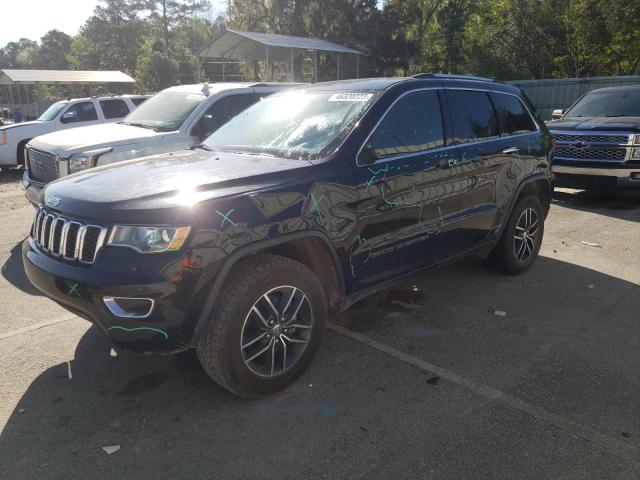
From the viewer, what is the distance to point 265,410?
3.04 m

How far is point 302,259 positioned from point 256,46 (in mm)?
22357

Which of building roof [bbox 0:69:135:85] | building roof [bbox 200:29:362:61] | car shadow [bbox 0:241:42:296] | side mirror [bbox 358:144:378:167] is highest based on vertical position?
building roof [bbox 200:29:362:61]

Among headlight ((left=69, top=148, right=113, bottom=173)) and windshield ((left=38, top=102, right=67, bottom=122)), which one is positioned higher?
windshield ((left=38, top=102, right=67, bottom=122))

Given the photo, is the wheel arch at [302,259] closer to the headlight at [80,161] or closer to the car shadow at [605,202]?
the headlight at [80,161]

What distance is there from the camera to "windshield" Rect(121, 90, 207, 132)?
7.30 m

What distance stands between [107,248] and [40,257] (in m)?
0.69

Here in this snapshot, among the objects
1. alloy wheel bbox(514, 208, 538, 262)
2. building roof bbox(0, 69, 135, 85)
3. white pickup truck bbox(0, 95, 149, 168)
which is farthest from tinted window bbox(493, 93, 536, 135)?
building roof bbox(0, 69, 135, 85)

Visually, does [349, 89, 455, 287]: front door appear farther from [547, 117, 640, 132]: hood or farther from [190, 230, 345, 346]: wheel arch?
[547, 117, 640, 132]: hood

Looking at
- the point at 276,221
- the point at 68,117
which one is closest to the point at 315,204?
the point at 276,221

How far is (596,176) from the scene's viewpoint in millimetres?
8523

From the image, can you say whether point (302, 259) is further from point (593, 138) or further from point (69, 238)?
point (593, 138)

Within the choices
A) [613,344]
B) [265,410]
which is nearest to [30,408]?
[265,410]

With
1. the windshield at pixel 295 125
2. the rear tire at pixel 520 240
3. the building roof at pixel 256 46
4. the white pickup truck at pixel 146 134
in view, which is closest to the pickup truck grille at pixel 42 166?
the white pickup truck at pixel 146 134

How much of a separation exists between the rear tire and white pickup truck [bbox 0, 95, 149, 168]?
9339 millimetres
